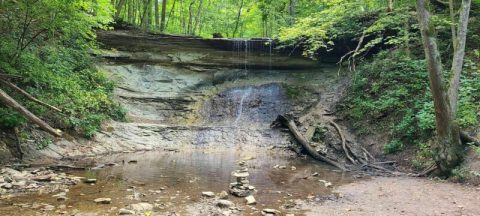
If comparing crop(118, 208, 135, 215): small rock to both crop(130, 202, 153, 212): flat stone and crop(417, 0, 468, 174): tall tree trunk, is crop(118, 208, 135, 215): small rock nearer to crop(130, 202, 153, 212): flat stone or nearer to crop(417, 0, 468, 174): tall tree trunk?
crop(130, 202, 153, 212): flat stone

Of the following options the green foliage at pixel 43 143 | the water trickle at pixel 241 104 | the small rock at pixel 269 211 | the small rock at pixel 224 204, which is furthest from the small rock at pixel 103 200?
the water trickle at pixel 241 104

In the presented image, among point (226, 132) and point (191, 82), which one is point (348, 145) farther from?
point (191, 82)

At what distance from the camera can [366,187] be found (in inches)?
348

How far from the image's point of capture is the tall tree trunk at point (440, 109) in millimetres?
8711

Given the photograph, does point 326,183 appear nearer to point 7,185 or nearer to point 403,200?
point 403,200

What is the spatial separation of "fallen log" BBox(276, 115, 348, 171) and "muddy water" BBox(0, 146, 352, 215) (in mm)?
388

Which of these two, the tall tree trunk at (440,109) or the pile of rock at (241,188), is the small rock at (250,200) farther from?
the tall tree trunk at (440,109)

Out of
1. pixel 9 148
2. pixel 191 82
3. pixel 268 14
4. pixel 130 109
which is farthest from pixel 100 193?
pixel 268 14

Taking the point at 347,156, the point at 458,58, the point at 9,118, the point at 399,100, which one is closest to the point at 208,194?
the point at 9,118

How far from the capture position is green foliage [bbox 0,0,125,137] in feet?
34.1

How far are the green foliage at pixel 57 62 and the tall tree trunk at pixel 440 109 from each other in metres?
9.73

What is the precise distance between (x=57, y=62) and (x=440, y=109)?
13.3 m

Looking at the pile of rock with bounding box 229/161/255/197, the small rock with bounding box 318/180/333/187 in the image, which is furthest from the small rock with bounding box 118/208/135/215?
the small rock with bounding box 318/180/333/187

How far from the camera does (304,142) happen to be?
1435 cm
